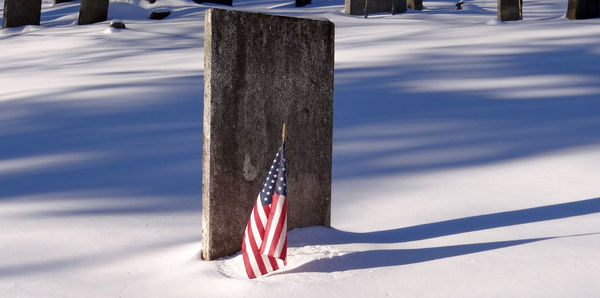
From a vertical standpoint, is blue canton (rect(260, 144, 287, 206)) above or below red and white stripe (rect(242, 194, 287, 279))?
above

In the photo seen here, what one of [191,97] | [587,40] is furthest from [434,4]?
[191,97]

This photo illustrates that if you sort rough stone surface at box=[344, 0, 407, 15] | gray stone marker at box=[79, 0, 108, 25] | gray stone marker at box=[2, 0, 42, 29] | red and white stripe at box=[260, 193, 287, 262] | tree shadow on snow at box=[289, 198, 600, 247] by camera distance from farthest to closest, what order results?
rough stone surface at box=[344, 0, 407, 15]
gray stone marker at box=[79, 0, 108, 25]
gray stone marker at box=[2, 0, 42, 29]
tree shadow on snow at box=[289, 198, 600, 247]
red and white stripe at box=[260, 193, 287, 262]

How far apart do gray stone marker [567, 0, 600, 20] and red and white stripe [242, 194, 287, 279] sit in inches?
366

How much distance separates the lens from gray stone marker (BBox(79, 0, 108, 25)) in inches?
560

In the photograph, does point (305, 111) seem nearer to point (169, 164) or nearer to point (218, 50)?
point (218, 50)

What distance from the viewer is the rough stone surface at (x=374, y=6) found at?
48.6 feet

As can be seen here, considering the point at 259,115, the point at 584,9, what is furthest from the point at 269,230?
the point at 584,9

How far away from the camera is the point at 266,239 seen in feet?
11.4

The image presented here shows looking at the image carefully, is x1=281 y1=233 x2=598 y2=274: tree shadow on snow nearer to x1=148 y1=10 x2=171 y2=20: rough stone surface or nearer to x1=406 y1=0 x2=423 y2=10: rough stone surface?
x1=148 y1=10 x2=171 y2=20: rough stone surface

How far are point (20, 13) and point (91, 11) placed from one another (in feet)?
4.35

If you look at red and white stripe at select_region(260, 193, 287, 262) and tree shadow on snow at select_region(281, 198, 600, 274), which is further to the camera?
tree shadow on snow at select_region(281, 198, 600, 274)

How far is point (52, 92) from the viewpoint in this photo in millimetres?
8383

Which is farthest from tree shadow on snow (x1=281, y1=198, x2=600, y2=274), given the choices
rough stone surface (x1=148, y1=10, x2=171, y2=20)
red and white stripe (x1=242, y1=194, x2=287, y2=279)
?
rough stone surface (x1=148, y1=10, x2=171, y2=20)

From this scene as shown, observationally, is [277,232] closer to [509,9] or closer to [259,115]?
[259,115]
